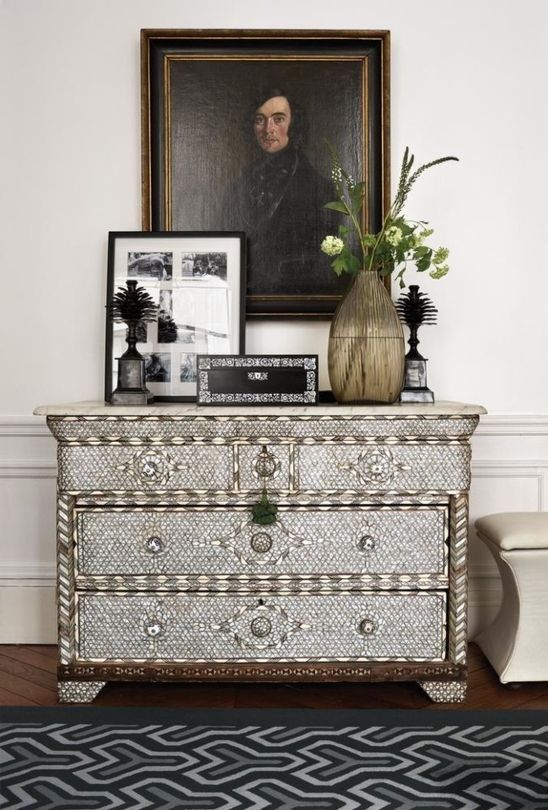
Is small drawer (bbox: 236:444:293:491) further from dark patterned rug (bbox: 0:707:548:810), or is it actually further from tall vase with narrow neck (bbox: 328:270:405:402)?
dark patterned rug (bbox: 0:707:548:810)

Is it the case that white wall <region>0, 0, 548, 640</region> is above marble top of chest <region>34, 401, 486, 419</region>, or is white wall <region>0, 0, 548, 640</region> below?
above

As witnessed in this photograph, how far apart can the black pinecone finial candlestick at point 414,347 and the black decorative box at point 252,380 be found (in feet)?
1.52

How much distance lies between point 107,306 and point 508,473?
Result: 5.63ft

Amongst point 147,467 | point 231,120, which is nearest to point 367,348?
point 147,467

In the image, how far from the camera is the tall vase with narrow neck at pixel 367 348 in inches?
97.7

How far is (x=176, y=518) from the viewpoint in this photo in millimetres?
2344

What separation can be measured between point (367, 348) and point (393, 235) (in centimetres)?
40

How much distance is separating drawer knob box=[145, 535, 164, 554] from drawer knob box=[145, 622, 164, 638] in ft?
0.75

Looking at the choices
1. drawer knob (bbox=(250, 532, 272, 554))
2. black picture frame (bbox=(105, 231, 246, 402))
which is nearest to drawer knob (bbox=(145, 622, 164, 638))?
drawer knob (bbox=(250, 532, 272, 554))

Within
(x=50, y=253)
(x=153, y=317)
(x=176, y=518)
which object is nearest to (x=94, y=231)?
(x=50, y=253)

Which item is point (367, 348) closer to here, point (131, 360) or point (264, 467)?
point (264, 467)

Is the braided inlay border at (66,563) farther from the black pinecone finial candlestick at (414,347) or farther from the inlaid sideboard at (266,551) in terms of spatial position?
the black pinecone finial candlestick at (414,347)

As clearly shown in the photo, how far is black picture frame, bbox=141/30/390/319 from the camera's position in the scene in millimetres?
2861

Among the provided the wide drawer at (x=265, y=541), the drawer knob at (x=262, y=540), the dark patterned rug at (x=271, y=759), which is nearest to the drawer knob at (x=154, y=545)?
the wide drawer at (x=265, y=541)
